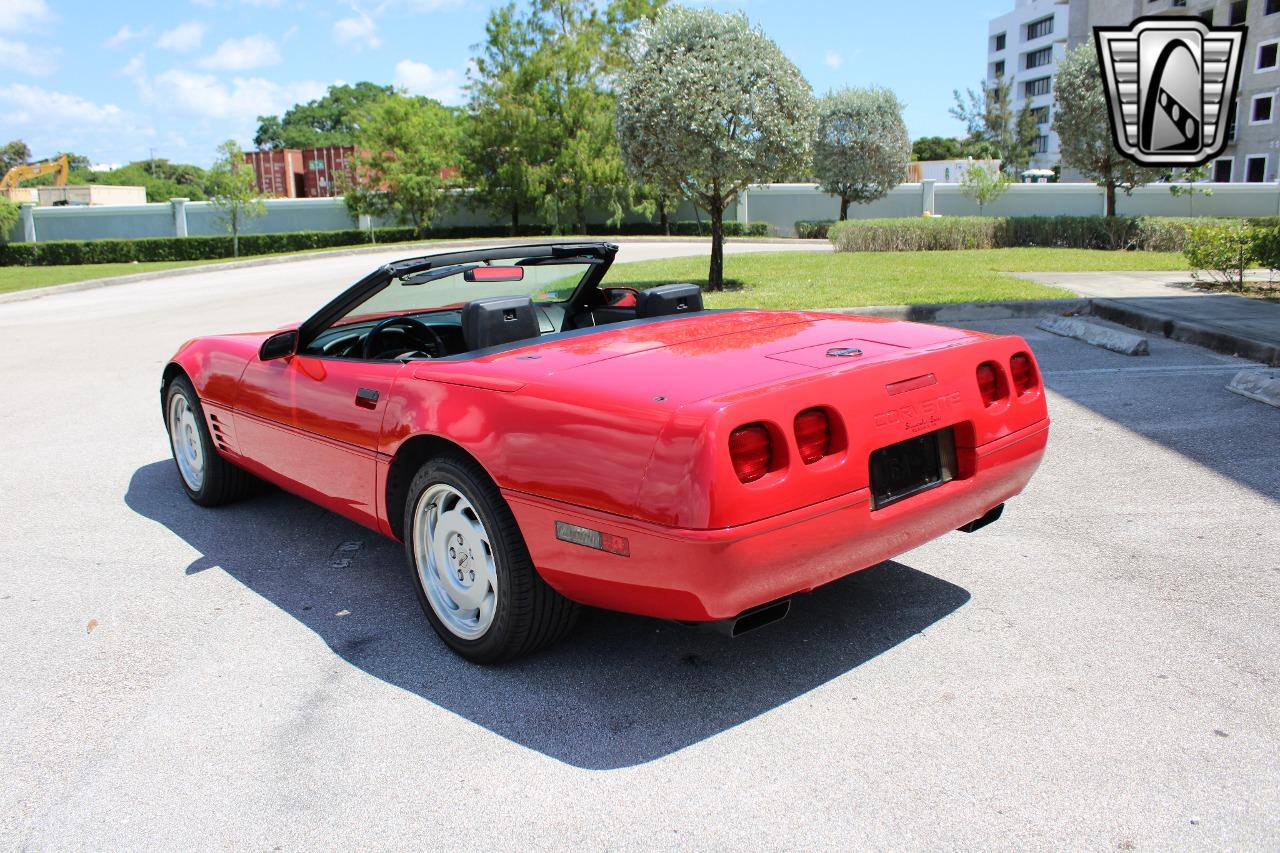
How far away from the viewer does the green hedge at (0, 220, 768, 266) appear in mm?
32656

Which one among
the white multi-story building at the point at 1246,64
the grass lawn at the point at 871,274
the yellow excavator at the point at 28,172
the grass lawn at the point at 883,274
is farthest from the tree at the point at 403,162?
the yellow excavator at the point at 28,172

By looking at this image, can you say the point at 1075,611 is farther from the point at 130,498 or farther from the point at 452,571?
the point at 130,498

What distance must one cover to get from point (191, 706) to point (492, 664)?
95cm

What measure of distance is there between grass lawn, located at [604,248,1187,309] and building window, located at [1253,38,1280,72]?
30988mm

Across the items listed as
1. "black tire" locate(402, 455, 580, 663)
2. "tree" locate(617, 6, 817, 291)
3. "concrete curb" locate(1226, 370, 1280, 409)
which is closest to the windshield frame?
"black tire" locate(402, 455, 580, 663)

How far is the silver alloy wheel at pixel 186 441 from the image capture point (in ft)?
17.3

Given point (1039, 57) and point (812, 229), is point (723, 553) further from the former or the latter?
point (1039, 57)

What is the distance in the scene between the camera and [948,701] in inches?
121

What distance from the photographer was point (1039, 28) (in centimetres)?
8506

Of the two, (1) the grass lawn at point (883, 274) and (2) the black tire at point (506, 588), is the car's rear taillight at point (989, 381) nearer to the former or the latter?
(2) the black tire at point (506, 588)

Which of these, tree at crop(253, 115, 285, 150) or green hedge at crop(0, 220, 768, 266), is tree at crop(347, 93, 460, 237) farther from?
tree at crop(253, 115, 285, 150)

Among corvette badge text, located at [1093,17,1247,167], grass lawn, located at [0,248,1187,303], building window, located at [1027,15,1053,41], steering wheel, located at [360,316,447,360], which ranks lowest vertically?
grass lawn, located at [0,248,1187,303]

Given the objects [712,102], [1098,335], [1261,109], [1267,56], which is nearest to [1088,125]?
[712,102]

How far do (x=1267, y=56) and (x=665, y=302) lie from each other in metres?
53.2
